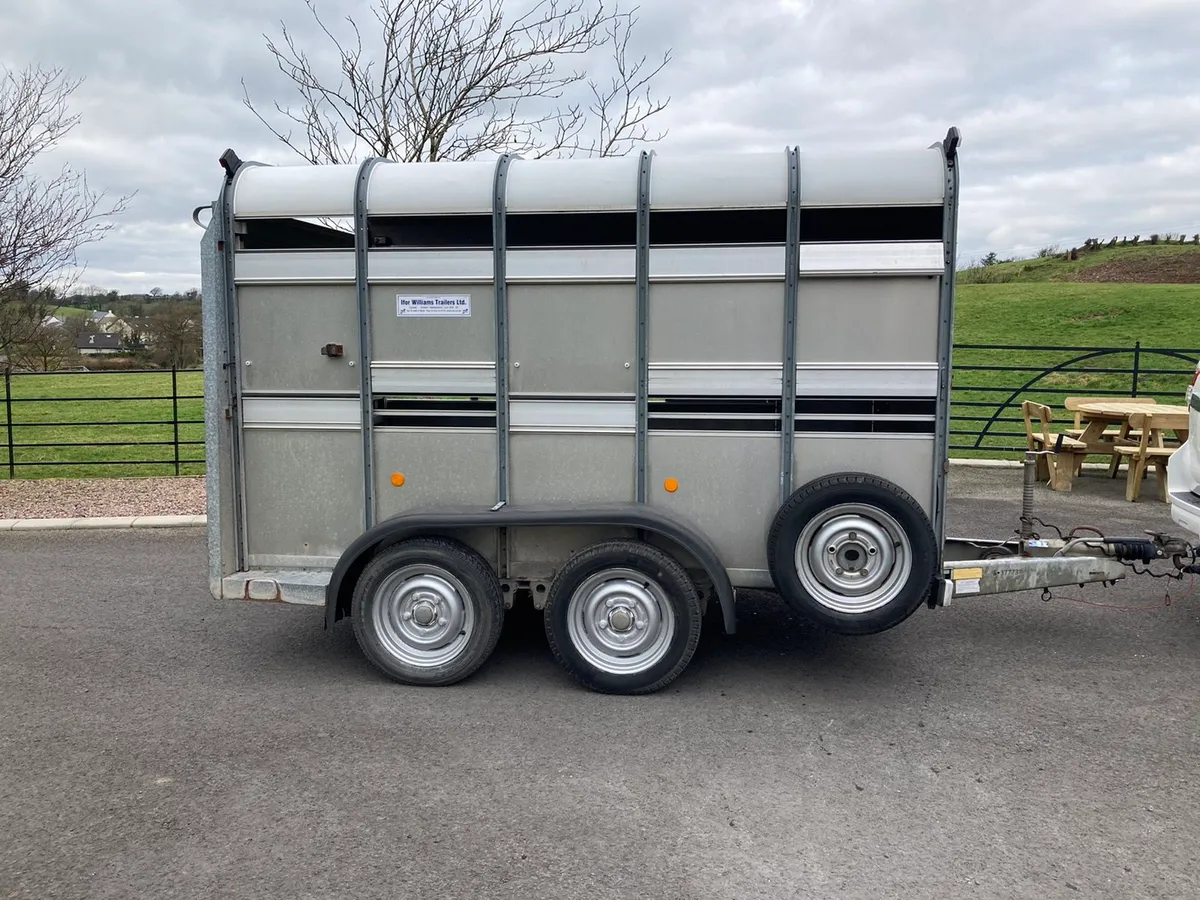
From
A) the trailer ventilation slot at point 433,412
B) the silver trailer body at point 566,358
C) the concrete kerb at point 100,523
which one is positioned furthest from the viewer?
the concrete kerb at point 100,523

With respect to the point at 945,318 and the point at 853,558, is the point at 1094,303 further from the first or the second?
the point at 853,558

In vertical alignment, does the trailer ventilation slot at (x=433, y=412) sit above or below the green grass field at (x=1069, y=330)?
below

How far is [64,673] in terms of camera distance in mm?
5277

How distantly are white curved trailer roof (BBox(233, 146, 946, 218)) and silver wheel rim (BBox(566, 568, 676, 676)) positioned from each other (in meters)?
1.94

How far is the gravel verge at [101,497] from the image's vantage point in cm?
980

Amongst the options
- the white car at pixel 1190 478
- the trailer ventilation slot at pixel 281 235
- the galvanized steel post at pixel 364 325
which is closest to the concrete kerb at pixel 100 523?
the galvanized steel post at pixel 364 325

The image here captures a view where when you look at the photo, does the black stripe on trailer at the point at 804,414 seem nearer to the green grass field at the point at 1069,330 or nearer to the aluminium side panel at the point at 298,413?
the aluminium side panel at the point at 298,413

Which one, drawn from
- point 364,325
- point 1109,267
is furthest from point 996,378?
point 1109,267

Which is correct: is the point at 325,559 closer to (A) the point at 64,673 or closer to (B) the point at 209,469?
(B) the point at 209,469

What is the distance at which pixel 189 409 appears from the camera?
26.8m

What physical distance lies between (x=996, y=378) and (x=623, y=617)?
24.9 m

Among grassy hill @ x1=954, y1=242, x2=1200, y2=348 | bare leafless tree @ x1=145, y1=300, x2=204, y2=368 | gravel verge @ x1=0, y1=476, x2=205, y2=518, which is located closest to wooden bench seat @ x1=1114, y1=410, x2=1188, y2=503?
gravel verge @ x1=0, y1=476, x2=205, y2=518

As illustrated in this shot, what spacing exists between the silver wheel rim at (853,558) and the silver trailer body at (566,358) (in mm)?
26

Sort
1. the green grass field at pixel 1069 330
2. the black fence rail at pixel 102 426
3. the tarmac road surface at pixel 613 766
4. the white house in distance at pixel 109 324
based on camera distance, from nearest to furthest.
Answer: the tarmac road surface at pixel 613 766 → the black fence rail at pixel 102 426 → the green grass field at pixel 1069 330 → the white house in distance at pixel 109 324
